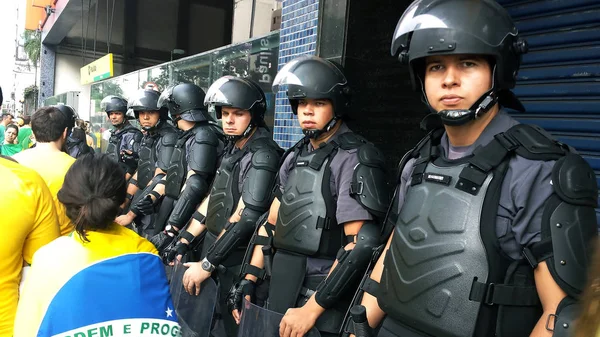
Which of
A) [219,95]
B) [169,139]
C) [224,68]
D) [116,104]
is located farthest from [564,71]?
[116,104]

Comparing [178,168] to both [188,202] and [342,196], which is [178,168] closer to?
[188,202]

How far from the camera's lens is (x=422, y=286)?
64.7 inches

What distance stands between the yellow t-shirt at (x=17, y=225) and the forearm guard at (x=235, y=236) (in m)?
1.22

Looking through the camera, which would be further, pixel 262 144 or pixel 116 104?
pixel 116 104

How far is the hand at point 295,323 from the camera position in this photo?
7.56 feet

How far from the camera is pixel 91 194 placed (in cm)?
175

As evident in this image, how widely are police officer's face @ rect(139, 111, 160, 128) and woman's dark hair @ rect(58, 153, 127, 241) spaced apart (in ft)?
13.1

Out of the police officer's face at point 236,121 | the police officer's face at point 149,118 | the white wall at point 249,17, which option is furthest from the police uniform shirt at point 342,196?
the white wall at point 249,17

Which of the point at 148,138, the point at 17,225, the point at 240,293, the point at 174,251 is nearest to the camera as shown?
the point at 17,225

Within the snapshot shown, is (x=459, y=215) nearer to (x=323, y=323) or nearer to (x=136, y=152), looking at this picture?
(x=323, y=323)

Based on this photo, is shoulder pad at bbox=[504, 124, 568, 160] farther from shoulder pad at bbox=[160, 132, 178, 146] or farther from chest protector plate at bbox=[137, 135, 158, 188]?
chest protector plate at bbox=[137, 135, 158, 188]

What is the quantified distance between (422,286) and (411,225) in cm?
21

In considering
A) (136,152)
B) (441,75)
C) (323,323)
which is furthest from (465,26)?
(136,152)

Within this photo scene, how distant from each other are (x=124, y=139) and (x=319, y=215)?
4.87 m
